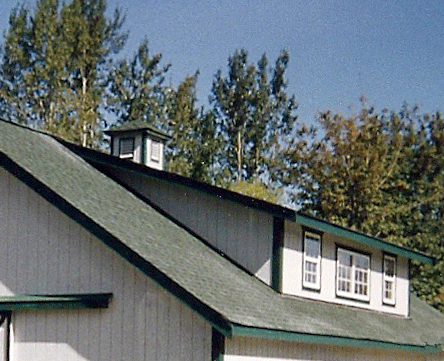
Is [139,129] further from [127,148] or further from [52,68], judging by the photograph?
[52,68]

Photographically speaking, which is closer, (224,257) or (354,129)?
(224,257)

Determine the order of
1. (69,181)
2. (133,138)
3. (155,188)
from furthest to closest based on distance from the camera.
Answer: (133,138)
(155,188)
(69,181)

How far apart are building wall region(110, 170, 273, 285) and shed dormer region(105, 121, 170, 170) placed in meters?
2.99

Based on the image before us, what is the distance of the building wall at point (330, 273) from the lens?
2047 centimetres

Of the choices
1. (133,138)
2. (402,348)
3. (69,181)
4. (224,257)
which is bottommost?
(402,348)

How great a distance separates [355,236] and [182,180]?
4080mm

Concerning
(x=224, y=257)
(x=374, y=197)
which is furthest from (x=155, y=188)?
(x=374, y=197)

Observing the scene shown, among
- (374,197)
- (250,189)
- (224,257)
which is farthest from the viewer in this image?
(250,189)

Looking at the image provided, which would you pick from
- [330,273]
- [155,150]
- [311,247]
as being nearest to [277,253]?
[311,247]

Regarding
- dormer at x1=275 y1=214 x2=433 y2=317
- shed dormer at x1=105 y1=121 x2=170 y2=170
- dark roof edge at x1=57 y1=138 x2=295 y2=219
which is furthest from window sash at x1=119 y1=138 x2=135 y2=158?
dormer at x1=275 y1=214 x2=433 y2=317

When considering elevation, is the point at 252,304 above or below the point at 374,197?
below

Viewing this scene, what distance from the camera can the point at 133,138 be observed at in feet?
85.1

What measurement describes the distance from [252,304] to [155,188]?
546 cm

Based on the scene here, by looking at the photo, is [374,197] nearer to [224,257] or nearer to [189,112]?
[189,112]
